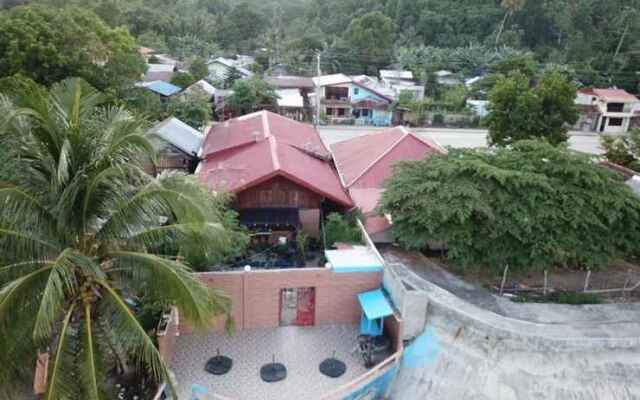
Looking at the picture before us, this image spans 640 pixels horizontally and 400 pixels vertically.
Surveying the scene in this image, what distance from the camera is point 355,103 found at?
45.9m

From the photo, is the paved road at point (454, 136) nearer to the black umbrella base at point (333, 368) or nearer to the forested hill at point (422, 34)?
the forested hill at point (422, 34)

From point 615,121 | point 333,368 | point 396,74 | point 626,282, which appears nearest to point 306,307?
point 333,368

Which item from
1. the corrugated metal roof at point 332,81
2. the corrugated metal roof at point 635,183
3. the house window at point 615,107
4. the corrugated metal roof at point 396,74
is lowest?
the corrugated metal roof at point 635,183

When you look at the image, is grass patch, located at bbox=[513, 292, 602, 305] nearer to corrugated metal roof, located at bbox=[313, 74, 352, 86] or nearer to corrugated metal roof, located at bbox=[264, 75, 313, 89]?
corrugated metal roof, located at bbox=[313, 74, 352, 86]

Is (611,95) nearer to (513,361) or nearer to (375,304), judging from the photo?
(513,361)

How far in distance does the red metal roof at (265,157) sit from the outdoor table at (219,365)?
623cm

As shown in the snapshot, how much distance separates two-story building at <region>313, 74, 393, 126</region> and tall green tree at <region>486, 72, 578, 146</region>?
1622 centimetres

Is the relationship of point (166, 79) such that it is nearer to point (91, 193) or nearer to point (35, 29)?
point (35, 29)

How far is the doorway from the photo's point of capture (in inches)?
605

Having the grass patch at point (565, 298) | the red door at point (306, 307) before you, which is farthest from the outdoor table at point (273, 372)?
the grass patch at point (565, 298)

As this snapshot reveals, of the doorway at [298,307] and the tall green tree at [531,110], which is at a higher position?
the tall green tree at [531,110]

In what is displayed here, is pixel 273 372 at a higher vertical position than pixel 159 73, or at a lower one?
lower

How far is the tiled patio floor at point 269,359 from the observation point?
1290 centimetres

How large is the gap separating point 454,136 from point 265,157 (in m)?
26.5
